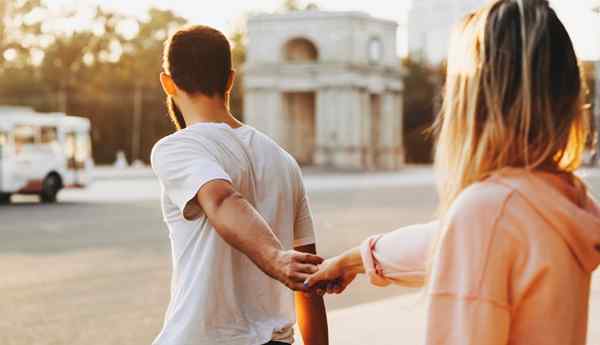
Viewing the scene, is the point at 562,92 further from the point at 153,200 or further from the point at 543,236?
the point at 153,200

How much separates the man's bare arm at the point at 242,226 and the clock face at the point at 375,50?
53160 mm

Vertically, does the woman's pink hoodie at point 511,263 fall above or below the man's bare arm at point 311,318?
above

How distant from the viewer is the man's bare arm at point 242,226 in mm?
2596

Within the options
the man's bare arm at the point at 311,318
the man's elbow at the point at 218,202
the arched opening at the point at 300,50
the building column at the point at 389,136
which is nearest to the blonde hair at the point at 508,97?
the man's elbow at the point at 218,202

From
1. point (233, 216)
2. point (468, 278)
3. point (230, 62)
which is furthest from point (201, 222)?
point (468, 278)

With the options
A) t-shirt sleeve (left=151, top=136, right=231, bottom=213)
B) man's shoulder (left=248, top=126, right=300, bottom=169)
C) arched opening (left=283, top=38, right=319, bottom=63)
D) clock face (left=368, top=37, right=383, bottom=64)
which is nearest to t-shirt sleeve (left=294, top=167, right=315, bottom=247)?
man's shoulder (left=248, top=126, right=300, bottom=169)

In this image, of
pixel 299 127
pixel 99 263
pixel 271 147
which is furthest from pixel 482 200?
pixel 299 127

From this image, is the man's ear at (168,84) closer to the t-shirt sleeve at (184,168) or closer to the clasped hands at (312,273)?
the t-shirt sleeve at (184,168)

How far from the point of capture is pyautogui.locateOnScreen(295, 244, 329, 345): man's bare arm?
3141 millimetres

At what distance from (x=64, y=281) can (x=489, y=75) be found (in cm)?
942

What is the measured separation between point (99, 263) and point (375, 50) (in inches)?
1762

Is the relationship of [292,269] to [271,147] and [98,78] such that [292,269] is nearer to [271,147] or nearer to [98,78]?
[271,147]

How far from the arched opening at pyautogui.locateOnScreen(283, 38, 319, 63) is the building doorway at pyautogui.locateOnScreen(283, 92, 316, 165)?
6.75ft

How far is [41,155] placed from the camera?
89.9 ft
